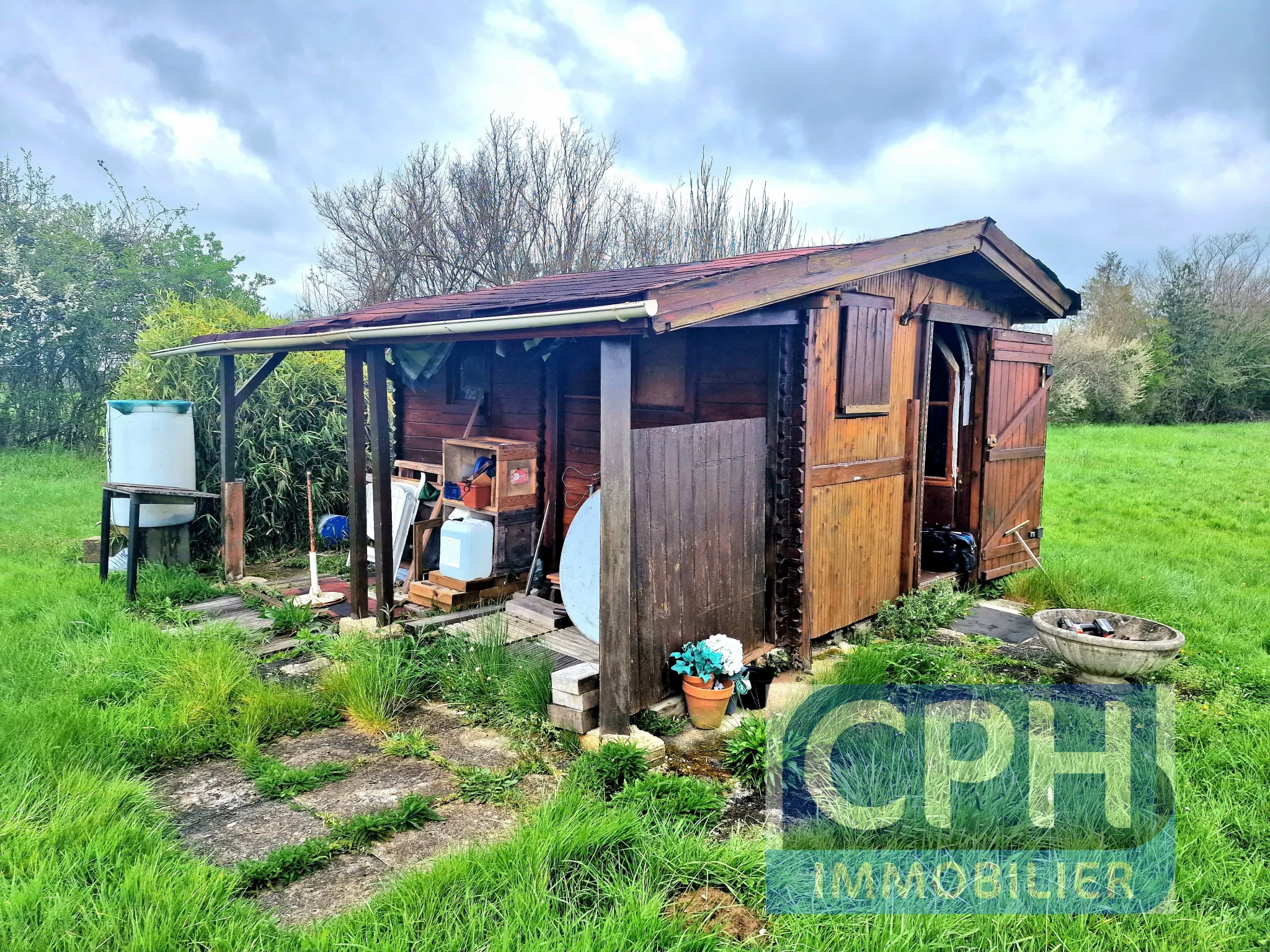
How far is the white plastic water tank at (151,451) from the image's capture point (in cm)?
644

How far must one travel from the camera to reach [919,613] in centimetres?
557

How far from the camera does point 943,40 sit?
11352mm

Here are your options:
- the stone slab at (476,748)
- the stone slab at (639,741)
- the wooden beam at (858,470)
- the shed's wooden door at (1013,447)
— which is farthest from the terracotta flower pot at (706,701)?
the shed's wooden door at (1013,447)

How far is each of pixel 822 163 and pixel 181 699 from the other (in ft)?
69.0

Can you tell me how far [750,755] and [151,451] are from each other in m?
5.95

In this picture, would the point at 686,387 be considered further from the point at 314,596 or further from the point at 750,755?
the point at 314,596

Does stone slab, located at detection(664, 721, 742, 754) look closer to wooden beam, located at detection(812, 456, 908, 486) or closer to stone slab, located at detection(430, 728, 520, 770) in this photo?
stone slab, located at detection(430, 728, 520, 770)

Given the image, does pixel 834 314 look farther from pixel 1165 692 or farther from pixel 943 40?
pixel 943 40

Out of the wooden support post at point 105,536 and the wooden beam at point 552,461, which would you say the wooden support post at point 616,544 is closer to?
the wooden beam at point 552,461

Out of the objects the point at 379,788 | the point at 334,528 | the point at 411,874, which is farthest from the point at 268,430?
the point at 411,874

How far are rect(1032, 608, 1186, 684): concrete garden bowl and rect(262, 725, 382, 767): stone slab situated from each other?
3900mm

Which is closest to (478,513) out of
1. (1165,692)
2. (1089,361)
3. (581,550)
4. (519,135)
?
(581,550)

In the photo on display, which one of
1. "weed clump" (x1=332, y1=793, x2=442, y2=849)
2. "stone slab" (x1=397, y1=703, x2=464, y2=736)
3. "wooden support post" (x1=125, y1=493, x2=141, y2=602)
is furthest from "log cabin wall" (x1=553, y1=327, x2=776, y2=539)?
"wooden support post" (x1=125, y1=493, x2=141, y2=602)

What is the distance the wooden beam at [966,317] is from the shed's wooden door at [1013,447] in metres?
0.11
